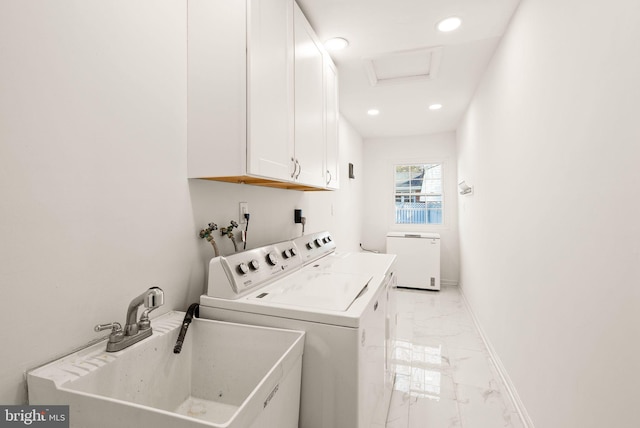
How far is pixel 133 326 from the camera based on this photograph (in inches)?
37.4

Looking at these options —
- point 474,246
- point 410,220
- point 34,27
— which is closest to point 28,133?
point 34,27

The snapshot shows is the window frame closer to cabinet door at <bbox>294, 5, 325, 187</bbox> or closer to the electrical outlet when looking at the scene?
cabinet door at <bbox>294, 5, 325, 187</bbox>

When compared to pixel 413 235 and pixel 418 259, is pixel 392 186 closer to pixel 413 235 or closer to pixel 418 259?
pixel 413 235

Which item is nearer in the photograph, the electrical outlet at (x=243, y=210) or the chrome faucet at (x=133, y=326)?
the chrome faucet at (x=133, y=326)

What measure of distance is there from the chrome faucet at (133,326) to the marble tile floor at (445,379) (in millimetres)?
1501

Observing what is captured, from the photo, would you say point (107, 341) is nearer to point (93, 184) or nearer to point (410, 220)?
point (93, 184)

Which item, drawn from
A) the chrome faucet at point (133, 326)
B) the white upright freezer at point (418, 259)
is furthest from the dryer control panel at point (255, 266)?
the white upright freezer at point (418, 259)

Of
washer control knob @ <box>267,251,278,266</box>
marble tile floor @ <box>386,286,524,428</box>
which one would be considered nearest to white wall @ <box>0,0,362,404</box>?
washer control knob @ <box>267,251,278,266</box>

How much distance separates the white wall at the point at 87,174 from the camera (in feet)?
2.53

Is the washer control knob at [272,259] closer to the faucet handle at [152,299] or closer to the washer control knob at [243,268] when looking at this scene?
the washer control knob at [243,268]

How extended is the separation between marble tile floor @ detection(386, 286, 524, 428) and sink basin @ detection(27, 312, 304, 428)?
3.72ft


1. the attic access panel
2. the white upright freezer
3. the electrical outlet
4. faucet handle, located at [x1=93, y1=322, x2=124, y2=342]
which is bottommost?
the white upright freezer

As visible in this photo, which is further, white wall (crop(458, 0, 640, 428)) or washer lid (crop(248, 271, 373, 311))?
washer lid (crop(248, 271, 373, 311))

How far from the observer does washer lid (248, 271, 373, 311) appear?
1170 millimetres
